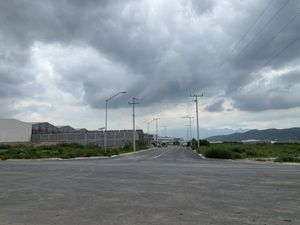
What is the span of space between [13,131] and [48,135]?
1080cm

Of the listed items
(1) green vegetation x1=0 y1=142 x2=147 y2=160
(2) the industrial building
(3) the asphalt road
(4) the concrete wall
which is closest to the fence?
(2) the industrial building

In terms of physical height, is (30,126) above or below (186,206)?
above

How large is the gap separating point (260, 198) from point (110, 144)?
110 metres

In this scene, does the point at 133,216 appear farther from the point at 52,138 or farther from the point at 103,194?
the point at 52,138

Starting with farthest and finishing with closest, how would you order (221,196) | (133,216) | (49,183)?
(49,183) < (221,196) < (133,216)

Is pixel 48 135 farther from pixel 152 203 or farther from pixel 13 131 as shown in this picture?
pixel 152 203

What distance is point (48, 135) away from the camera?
127000mm

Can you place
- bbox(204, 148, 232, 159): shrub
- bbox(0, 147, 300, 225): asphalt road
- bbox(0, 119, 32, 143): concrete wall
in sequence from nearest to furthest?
bbox(0, 147, 300, 225): asphalt road → bbox(204, 148, 232, 159): shrub → bbox(0, 119, 32, 143): concrete wall

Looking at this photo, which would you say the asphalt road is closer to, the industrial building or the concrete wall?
the industrial building

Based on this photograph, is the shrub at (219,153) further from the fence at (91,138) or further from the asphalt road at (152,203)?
the fence at (91,138)

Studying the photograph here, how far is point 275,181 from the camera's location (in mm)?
18234

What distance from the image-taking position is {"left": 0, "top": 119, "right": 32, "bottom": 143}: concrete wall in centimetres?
11925

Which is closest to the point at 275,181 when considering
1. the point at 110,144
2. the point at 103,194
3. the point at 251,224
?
the point at 103,194

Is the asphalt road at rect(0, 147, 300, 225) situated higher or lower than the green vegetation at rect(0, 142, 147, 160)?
lower
